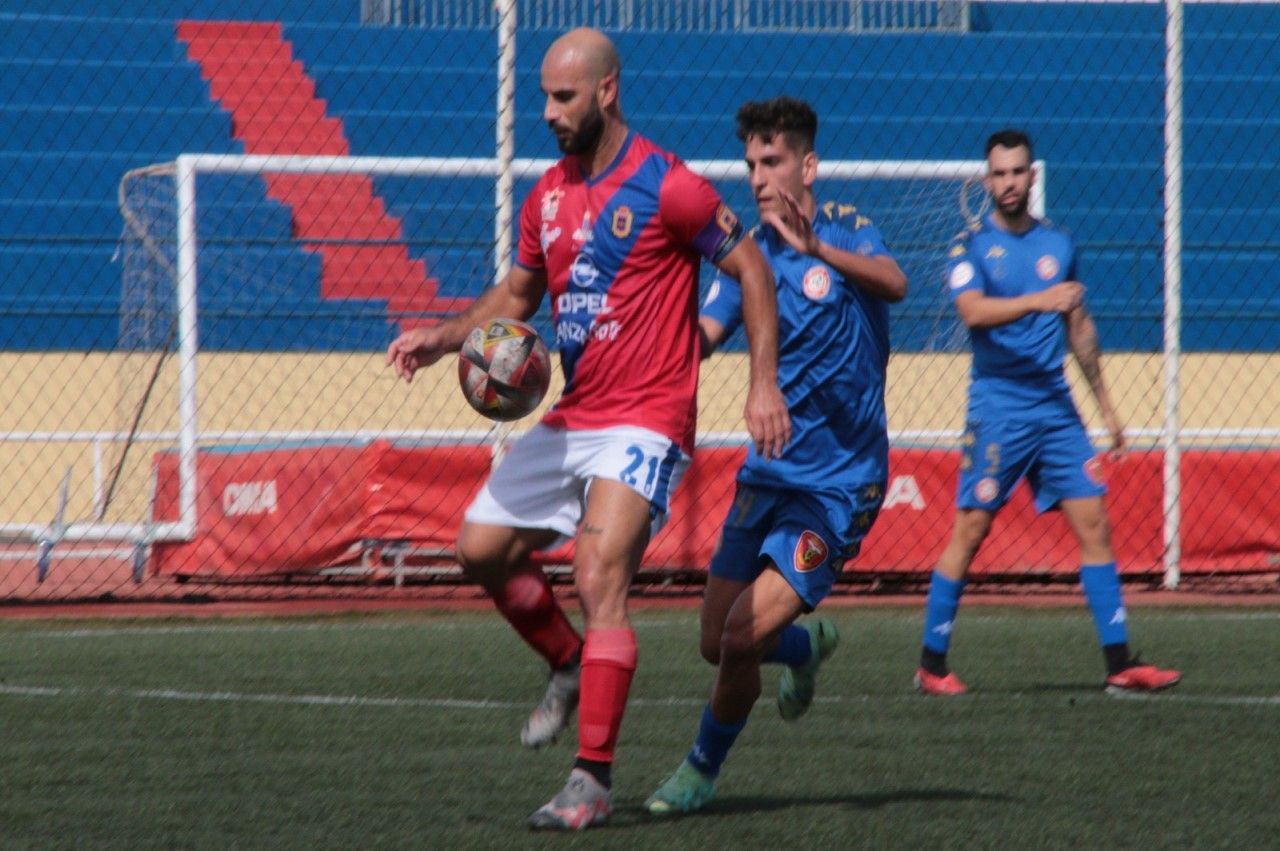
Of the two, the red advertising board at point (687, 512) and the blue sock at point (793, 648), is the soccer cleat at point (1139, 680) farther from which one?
the red advertising board at point (687, 512)

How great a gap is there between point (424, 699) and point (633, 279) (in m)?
2.72

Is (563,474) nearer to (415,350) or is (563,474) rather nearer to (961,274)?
Answer: (415,350)

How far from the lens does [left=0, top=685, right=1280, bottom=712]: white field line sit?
7.11 metres

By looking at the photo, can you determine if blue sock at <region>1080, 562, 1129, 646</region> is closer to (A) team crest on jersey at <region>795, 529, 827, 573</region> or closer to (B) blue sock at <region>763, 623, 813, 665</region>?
(B) blue sock at <region>763, 623, 813, 665</region>

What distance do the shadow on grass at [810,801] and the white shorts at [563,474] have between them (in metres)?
0.71

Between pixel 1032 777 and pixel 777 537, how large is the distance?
105cm

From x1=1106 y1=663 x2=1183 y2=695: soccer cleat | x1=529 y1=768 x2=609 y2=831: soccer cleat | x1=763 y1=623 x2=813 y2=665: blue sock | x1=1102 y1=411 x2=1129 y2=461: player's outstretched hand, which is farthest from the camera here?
x1=1102 y1=411 x2=1129 y2=461: player's outstretched hand

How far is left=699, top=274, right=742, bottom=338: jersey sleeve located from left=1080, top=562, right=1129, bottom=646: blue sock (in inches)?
107

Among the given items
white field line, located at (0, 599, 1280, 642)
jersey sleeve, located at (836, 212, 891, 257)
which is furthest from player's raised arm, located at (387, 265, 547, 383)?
white field line, located at (0, 599, 1280, 642)

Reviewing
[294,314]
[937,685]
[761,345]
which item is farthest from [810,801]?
[294,314]

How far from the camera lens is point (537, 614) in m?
5.27

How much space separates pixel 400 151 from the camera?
64.2 ft

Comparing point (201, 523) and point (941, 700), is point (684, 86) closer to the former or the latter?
point (201, 523)

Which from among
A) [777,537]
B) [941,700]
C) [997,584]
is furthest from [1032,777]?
[997,584]
